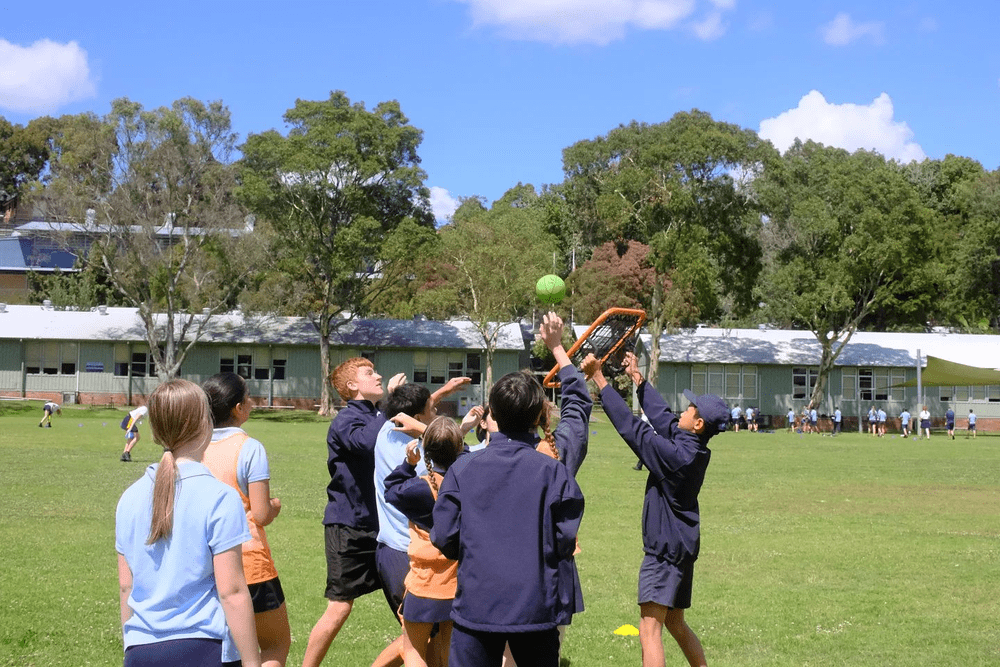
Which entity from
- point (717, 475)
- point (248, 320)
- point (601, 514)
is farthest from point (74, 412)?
point (601, 514)

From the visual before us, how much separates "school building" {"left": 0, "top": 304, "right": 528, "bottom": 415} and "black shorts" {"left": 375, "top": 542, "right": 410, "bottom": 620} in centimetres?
4752

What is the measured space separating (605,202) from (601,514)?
38.7m

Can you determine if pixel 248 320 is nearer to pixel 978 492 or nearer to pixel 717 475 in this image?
pixel 717 475

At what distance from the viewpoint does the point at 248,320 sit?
58.1 meters

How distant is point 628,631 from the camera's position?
847 centimetres

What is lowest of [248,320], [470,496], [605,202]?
[470,496]

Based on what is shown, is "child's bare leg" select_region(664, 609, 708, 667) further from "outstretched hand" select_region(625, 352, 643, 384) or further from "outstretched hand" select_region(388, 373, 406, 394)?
"outstretched hand" select_region(388, 373, 406, 394)

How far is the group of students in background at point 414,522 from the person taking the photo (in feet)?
11.6

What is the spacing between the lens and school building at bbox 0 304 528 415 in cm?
5444

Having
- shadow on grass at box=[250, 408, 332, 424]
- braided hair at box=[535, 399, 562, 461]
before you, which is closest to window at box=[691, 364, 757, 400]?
shadow on grass at box=[250, 408, 332, 424]

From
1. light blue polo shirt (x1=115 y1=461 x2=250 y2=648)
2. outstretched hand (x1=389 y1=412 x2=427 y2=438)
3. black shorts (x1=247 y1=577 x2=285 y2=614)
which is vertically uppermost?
outstretched hand (x1=389 y1=412 x2=427 y2=438)

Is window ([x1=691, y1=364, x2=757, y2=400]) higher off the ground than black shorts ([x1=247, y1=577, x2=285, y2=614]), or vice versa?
window ([x1=691, y1=364, x2=757, y2=400])

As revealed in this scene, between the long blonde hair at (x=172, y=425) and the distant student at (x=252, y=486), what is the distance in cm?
130

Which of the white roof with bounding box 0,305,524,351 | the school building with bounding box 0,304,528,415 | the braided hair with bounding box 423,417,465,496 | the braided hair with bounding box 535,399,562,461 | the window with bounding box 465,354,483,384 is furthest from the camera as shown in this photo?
the window with bounding box 465,354,483,384
